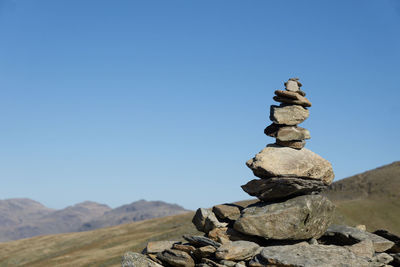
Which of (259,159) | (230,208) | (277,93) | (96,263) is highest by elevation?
(277,93)

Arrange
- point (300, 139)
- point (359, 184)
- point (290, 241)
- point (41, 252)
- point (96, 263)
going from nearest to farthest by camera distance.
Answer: point (290, 241)
point (300, 139)
point (96, 263)
point (41, 252)
point (359, 184)

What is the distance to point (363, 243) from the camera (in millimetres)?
27797

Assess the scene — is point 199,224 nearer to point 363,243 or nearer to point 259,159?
point 259,159

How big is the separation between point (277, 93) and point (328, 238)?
1053 cm

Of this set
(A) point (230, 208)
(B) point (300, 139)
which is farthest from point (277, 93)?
(A) point (230, 208)

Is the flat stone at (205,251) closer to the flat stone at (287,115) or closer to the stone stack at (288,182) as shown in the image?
the stone stack at (288,182)

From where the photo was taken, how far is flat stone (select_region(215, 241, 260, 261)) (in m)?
25.1

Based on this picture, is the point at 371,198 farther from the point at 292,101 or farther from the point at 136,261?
the point at 136,261

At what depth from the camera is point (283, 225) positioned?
26516mm

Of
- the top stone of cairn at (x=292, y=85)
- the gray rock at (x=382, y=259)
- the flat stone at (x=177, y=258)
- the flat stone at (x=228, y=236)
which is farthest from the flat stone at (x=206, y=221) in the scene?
the top stone of cairn at (x=292, y=85)

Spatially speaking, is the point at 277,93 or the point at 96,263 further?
the point at 96,263

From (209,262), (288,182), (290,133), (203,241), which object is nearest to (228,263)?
(209,262)

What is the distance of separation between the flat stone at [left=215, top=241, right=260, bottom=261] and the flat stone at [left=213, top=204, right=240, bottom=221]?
380cm

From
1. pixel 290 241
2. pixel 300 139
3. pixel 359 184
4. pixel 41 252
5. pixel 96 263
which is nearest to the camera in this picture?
pixel 290 241
